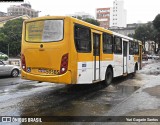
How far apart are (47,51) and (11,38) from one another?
45.0 m

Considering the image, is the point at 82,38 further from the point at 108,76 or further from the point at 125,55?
the point at 125,55

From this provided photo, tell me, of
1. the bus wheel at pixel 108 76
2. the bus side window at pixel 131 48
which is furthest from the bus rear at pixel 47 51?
the bus side window at pixel 131 48

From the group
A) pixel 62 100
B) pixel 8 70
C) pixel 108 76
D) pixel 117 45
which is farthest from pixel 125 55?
pixel 62 100

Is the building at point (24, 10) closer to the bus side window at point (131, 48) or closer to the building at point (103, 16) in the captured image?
the building at point (103, 16)

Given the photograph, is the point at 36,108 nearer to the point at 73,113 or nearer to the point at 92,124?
the point at 73,113

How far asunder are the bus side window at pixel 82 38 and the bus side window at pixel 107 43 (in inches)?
71.9

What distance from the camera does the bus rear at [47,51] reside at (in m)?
9.52

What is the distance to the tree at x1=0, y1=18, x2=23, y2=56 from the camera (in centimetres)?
5198

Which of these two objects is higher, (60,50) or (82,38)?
(82,38)

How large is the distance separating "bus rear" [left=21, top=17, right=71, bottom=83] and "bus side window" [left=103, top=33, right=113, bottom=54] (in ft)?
11.1

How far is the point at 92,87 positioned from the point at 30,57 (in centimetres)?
371

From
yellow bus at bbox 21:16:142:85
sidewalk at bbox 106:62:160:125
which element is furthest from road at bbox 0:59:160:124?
yellow bus at bbox 21:16:142:85

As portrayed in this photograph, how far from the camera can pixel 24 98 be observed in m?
9.70

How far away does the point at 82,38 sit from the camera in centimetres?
1034
